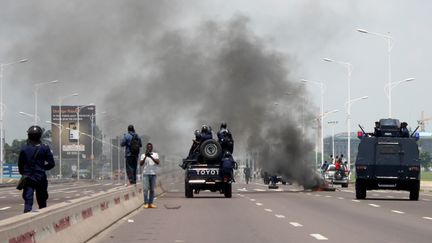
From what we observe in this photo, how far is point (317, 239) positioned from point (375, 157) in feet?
66.0

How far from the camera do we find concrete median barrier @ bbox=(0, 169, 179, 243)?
33.5 feet

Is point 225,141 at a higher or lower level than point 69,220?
higher

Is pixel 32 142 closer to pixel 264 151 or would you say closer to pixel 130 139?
pixel 130 139

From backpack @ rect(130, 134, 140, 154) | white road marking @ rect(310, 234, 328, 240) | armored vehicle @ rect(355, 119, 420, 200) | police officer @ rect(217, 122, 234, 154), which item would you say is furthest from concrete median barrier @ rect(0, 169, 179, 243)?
armored vehicle @ rect(355, 119, 420, 200)

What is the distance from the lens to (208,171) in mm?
34812

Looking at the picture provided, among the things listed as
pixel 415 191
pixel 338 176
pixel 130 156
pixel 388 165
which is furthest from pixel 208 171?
pixel 338 176

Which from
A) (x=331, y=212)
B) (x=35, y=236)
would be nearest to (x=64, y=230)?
(x=35, y=236)

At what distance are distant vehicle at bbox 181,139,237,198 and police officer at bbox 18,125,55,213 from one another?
18453 mm

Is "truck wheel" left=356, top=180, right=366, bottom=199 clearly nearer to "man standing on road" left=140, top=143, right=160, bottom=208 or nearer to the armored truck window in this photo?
the armored truck window

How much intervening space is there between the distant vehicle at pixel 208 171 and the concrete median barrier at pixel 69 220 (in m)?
8.75

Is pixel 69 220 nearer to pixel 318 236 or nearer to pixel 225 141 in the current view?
pixel 318 236

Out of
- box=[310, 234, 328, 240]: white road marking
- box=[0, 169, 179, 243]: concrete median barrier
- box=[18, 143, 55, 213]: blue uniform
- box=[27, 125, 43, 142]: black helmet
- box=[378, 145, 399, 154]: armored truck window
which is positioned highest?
box=[27, 125, 43, 142]: black helmet

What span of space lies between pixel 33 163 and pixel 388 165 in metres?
21.7

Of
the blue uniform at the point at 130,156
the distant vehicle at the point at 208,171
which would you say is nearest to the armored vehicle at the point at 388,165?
the distant vehicle at the point at 208,171
